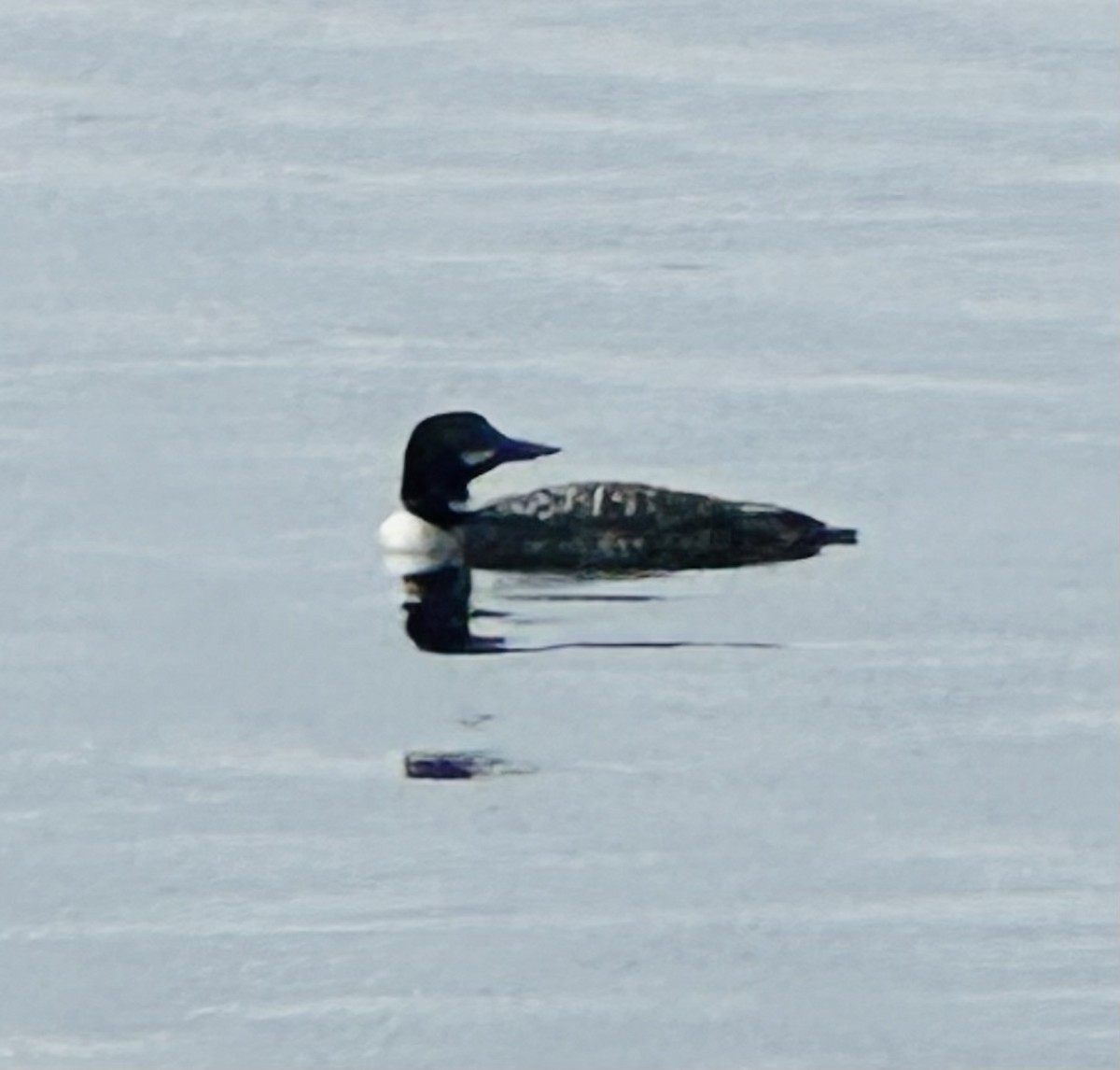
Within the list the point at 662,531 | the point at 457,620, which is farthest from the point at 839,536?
the point at 457,620

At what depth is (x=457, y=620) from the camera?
1132 cm

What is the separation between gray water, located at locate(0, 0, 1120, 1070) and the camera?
27.0 ft

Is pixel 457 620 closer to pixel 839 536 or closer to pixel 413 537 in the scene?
pixel 413 537

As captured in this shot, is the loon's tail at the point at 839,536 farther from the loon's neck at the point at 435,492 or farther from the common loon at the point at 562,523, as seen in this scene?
the loon's neck at the point at 435,492

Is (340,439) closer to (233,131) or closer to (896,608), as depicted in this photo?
(896,608)

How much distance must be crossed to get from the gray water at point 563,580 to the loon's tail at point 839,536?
0.05 meters

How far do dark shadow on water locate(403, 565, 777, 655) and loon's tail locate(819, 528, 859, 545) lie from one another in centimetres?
51

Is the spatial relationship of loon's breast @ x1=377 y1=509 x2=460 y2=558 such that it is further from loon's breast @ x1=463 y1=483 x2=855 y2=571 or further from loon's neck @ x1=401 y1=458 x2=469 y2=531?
loon's breast @ x1=463 y1=483 x2=855 y2=571

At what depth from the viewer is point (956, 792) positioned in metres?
9.29

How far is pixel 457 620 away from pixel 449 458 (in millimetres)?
993

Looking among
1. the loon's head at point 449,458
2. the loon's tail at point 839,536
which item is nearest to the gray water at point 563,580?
the loon's tail at point 839,536

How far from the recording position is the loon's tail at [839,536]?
11.6m

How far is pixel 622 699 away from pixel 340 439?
247 centimetres

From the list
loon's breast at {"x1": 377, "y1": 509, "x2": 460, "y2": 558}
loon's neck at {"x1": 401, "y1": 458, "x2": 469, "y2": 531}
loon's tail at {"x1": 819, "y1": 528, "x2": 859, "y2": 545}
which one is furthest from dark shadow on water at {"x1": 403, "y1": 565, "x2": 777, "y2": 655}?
loon's tail at {"x1": 819, "y1": 528, "x2": 859, "y2": 545}
